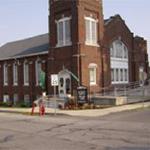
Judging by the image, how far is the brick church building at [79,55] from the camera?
37.8 metres

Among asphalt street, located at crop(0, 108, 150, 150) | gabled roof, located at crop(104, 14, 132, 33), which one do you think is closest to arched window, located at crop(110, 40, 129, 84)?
gabled roof, located at crop(104, 14, 132, 33)

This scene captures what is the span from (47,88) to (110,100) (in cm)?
943

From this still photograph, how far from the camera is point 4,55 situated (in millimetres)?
52656

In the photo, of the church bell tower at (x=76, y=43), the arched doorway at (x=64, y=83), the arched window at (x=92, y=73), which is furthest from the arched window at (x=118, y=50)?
the arched doorway at (x=64, y=83)

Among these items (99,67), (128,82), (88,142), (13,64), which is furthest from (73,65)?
(88,142)

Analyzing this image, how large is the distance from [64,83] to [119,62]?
786 centimetres

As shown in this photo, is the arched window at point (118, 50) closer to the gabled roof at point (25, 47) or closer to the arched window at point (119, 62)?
the arched window at point (119, 62)

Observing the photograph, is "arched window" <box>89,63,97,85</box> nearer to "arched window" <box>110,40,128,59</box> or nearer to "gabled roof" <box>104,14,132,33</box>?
"arched window" <box>110,40,128,59</box>

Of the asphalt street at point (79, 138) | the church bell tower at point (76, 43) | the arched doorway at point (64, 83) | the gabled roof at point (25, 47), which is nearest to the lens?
the asphalt street at point (79, 138)

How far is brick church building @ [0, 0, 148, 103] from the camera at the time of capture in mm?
37794

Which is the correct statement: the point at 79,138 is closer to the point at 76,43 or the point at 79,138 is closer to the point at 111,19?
the point at 76,43

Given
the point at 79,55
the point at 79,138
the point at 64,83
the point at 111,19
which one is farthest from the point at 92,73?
the point at 79,138

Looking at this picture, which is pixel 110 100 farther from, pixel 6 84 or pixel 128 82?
pixel 6 84

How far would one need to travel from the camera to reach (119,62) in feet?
145
